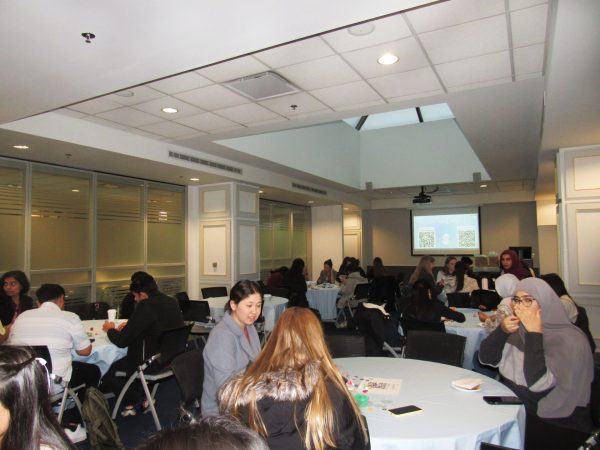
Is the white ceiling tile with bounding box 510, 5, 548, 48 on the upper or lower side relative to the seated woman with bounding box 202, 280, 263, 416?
upper

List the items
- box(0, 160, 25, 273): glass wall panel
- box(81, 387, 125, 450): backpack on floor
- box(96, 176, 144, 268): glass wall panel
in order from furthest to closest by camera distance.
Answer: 1. box(96, 176, 144, 268): glass wall panel
2. box(0, 160, 25, 273): glass wall panel
3. box(81, 387, 125, 450): backpack on floor

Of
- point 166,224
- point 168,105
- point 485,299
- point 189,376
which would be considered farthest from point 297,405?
point 166,224

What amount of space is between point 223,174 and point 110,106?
3.10m

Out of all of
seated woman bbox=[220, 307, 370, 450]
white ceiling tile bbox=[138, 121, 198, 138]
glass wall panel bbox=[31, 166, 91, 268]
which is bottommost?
seated woman bbox=[220, 307, 370, 450]

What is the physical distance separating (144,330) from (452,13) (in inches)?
144

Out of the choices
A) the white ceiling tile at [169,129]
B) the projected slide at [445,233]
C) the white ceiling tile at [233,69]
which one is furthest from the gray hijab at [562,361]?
the projected slide at [445,233]

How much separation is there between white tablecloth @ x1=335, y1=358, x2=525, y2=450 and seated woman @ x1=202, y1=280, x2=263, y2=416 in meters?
0.81

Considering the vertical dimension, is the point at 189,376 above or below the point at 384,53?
below

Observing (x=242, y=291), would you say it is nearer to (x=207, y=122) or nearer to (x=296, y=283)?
(x=207, y=122)

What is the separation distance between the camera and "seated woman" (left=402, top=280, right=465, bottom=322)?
4.67 metres

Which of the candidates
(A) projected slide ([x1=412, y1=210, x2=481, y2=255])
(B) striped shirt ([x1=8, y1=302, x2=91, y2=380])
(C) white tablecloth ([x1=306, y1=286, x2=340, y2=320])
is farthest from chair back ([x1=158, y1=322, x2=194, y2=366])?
(A) projected slide ([x1=412, y1=210, x2=481, y2=255])

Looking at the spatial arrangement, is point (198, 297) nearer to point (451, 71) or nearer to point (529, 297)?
point (451, 71)

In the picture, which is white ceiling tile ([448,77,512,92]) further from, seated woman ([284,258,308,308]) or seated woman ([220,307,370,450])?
seated woman ([284,258,308,308])

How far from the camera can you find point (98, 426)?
213cm
